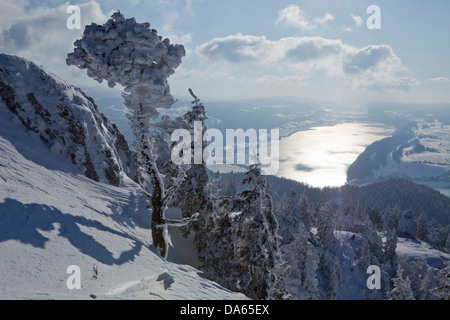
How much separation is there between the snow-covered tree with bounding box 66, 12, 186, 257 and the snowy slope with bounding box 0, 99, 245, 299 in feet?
8.70

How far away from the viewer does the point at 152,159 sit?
1226cm

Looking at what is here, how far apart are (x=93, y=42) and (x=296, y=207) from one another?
131 feet

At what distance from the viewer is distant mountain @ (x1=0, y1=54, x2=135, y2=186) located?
14078mm

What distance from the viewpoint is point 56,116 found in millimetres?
15391

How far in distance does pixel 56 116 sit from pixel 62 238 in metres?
10.2

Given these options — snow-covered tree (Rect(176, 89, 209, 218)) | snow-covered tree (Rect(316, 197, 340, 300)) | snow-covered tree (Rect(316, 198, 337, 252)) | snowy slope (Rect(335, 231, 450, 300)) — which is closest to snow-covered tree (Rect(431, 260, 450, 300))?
snow-covered tree (Rect(176, 89, 209, 218))

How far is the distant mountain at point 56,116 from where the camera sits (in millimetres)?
14078

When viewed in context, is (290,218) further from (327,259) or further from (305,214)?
(327,259)

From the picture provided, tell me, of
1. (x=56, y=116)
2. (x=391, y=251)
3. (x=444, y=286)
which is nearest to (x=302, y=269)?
(x=444, y=286)

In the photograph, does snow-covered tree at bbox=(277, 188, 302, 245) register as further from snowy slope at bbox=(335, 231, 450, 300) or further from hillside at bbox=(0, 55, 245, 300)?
hillside at bbox=(0, 55, 245, 300)

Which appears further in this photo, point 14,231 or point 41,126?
point 41,126

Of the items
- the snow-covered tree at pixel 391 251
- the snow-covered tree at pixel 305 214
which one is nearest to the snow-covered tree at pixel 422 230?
the snow-covered tree at pixel 391 251
